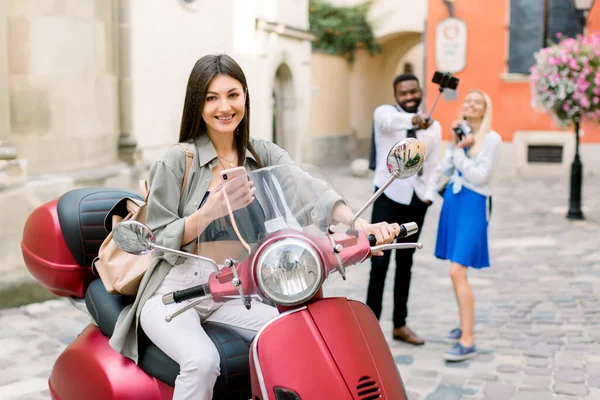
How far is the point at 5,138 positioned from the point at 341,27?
16.7 metres

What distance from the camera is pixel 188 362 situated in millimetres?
2490

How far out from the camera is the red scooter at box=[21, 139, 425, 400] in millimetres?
2102

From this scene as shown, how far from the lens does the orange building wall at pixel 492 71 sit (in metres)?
17.2

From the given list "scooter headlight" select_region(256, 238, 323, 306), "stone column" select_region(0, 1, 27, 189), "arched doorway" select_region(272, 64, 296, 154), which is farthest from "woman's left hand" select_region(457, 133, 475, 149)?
"arched doorway" select_region(272, 64, 296, 154)

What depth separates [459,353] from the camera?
4.95m

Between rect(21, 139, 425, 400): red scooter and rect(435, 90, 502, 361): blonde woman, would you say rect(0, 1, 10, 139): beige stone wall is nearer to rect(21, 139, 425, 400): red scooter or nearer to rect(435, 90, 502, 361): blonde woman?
rect(435, 90, 502, 361): blonde woman

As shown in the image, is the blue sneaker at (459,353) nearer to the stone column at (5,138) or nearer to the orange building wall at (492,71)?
the stone column at (5,138)

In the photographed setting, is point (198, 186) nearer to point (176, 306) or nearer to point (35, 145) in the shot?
point (176, 306)

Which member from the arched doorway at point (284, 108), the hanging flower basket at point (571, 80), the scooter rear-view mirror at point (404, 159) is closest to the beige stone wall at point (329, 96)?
the arched doorway at point (284, 108)

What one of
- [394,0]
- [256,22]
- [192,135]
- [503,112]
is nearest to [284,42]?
[256,22]

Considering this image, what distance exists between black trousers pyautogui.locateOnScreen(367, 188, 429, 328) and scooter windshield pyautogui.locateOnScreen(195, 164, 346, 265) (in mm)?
2628

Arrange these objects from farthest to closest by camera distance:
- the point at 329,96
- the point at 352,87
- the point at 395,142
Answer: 1. the point at 352,87
2. the point at 329,96
3. the point at 395,142

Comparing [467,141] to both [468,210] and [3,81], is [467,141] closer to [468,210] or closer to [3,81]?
[468,210]

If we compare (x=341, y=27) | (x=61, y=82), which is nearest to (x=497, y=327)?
(x=61, y=82)
